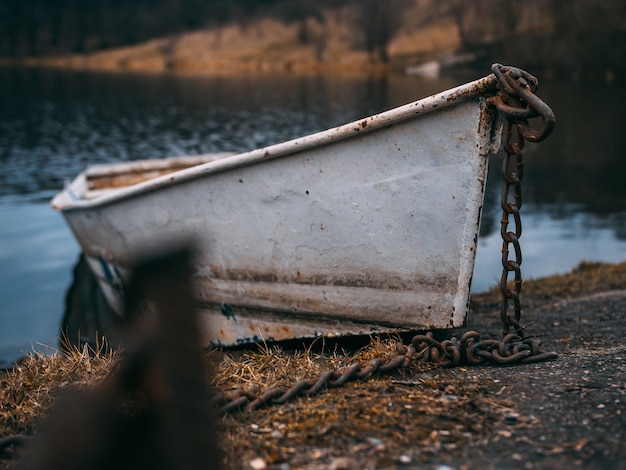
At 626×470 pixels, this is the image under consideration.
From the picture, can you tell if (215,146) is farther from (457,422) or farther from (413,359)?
(457,422)

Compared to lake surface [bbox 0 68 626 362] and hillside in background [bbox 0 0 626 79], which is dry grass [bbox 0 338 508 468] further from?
hillside in background [bbox 0 0 626 79]

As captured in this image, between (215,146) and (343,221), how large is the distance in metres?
15.4

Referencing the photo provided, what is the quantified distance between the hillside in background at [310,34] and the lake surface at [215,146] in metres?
3.58

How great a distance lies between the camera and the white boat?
3826 mm

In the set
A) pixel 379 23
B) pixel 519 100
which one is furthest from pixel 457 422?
pixel 379 23

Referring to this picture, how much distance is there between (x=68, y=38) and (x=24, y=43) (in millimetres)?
4265

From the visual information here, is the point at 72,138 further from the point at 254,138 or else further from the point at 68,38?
the point at 68,38

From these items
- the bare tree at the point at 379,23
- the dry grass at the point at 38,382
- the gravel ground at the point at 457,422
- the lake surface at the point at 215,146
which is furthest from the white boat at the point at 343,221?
the bare tree at the point at 379,23

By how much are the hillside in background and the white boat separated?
2952 cm

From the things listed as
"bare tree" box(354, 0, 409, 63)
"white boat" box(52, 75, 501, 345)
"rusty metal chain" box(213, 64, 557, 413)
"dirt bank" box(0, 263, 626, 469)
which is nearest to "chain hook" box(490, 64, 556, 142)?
"rusty metal chain" box(213, 64, 557, 413)

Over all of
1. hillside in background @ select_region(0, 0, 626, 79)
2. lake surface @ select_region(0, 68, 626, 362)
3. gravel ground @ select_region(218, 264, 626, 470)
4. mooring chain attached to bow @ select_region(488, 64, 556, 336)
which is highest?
hillside in background @ select_region(0, 0, 626, 79)

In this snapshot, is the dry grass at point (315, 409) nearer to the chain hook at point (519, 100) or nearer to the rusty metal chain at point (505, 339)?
the rusty metal chain at point (505, 339)

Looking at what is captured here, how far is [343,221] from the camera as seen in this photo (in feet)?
13.9

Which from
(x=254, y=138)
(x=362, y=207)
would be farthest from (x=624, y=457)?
(x=254, y=138)
